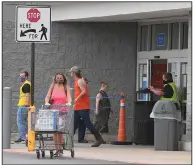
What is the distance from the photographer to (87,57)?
20.5 meters

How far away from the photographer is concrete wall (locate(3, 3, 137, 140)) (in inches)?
796

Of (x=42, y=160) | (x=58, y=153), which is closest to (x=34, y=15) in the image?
(x=58, y=153)

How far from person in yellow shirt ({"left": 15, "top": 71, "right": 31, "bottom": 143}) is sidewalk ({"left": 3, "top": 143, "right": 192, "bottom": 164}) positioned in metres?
0.71

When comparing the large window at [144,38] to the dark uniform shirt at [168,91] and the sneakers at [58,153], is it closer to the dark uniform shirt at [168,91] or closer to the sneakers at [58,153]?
the dark uniform shirt at [168,91]

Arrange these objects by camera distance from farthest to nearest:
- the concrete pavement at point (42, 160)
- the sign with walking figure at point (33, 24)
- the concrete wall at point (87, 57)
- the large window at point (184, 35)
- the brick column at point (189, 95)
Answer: the concrete wall at point (87, 57), the large window at point (184, 35), the brick column at point (189, 95), the sign with walking figure at point (33, 24), the concrete pavement at point (42, 160)

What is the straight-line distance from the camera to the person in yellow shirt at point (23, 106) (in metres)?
18.8

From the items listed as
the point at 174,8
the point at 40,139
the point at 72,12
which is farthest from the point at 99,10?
the point at 40,139

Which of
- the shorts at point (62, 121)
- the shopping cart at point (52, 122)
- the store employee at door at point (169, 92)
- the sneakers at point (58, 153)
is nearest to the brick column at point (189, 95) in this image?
the store employee at door at point (169, 92)

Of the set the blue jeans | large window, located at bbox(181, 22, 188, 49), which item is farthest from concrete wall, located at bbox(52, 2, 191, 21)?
the blue jeans

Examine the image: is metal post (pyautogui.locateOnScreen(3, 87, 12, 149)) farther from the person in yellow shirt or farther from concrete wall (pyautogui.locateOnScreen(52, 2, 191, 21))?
concrete wall (pyautogui.locateOnScreen(52, 2, 191, 21))

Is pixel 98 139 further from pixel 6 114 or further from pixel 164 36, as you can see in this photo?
pixel 164 36

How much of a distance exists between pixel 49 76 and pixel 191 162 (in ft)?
22.9

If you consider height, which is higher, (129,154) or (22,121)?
(22,121)

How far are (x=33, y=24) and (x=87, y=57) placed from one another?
4762 mm
